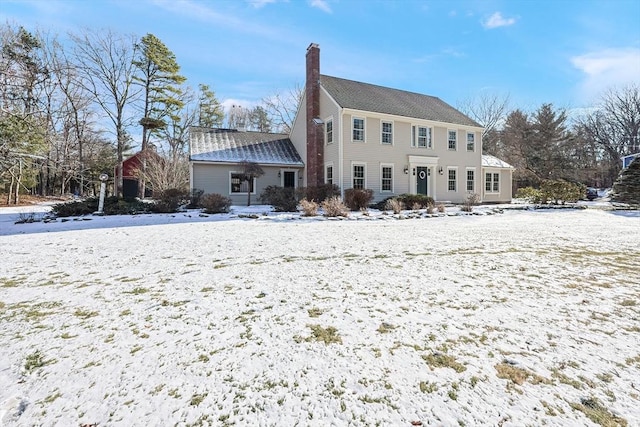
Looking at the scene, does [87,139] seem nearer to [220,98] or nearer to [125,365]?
[220,98]

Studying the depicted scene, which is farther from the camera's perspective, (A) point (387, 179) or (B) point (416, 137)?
(B) point (416, 137)

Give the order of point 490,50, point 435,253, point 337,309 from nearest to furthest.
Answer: point 337,309 < point 435,253 < point 490,50

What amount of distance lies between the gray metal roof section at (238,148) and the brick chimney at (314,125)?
3.81 ft

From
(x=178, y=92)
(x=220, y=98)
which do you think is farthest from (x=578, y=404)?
Result: (x=220, y=98)

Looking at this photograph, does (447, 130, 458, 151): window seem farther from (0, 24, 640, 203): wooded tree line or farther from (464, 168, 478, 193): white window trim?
(0, 24, 640, 203): wooded tree line

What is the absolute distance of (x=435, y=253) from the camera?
194 inches

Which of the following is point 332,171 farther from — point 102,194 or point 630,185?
point 630,185

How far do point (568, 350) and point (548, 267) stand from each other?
2454mm

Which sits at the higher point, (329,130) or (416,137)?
(329,130)

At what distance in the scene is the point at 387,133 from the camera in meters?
17.2

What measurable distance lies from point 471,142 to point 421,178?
4.76m

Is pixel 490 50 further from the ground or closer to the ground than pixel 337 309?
further from the ground

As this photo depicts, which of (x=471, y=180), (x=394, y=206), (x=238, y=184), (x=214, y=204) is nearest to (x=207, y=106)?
(x=238, y=184)

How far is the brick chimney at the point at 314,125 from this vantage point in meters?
17.2
